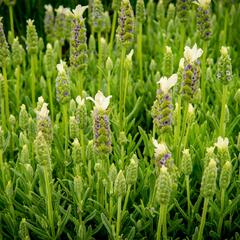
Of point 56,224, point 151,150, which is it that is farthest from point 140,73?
point 56,224

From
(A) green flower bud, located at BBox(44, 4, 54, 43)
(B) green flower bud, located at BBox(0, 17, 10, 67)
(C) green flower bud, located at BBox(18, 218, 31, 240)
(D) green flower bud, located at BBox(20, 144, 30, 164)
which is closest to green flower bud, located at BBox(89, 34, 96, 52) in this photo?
(A) green flower bud, located at BBox(44, 4, 54, 43)

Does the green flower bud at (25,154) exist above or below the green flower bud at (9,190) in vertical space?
above

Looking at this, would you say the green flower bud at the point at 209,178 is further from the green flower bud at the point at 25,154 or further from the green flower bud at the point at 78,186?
the green flower bud at the point at 25,154

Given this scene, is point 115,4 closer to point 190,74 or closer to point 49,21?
point 49,21

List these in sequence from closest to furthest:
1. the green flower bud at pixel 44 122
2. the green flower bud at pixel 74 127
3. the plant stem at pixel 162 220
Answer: the plant stem at pixel 162 220 → the green flower bud at pixel 44 122 → the green flower bud at pixel 74 127

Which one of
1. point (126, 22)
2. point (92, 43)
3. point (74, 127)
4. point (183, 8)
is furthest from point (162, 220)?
point (92, 43)

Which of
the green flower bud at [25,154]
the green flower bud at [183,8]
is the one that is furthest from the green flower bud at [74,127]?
the green flower bud at [183,8]
